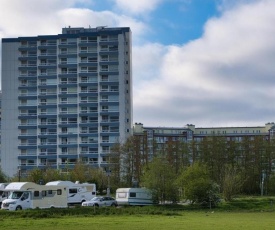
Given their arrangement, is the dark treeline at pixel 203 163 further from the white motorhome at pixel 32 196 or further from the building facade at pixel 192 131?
the building facade at pixel 192 131

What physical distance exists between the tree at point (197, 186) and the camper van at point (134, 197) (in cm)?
510

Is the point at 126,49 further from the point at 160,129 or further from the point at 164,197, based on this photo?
the point at 164,197

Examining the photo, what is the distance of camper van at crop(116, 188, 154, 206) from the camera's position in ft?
237

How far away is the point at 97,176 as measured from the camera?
328 feet

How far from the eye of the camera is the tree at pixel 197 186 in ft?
237

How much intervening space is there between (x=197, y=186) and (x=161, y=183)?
515 centimetres

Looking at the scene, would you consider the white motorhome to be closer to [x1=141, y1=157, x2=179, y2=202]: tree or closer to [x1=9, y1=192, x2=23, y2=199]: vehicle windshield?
[x1=9, y1=192, x2=23, y2=199]: vehicle windshield

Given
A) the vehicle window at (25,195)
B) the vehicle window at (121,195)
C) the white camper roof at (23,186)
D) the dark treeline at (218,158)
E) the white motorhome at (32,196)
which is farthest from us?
the dark treeline at (218,158)

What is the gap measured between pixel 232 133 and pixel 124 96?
6068cm

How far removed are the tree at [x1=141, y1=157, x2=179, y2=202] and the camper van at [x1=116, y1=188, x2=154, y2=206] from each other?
1016 mm

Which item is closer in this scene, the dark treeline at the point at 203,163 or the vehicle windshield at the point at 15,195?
the vehicle windshield at the point at 15,195

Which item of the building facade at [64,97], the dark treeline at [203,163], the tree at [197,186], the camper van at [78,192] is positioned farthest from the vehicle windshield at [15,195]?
the building facade at [64,97]

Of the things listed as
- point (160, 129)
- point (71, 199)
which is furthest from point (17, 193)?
point (160, 129)

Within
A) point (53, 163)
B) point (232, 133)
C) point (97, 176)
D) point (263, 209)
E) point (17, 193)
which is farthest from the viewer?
point (232, 133)
